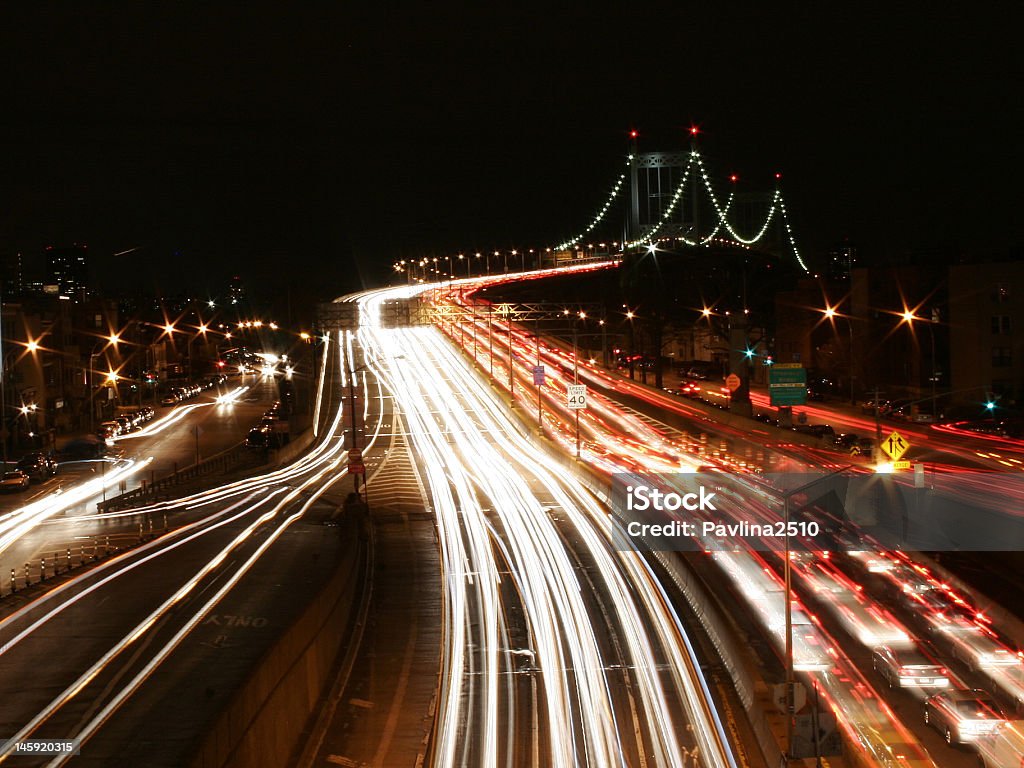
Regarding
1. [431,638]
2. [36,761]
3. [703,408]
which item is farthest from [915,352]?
[36,761]

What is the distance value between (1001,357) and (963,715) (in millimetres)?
33219

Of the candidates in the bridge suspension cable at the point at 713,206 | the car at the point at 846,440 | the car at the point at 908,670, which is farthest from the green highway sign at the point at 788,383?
the bridge suspension cable at the point at 713,206

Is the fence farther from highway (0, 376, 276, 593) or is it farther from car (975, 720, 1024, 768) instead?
car (975, 720, 1024, 768)

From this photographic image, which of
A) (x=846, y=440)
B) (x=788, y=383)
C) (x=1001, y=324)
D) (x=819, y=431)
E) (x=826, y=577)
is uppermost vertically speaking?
(x=1001, y=324)

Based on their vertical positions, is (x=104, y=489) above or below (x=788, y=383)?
below

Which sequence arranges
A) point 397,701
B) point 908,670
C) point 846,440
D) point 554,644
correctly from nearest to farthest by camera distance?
point 908,670 → point 397,701 → point 554,644 → point 846,440

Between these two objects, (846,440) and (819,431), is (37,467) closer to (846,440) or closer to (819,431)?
(819,431)

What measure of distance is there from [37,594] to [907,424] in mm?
27872

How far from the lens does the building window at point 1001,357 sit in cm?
4181

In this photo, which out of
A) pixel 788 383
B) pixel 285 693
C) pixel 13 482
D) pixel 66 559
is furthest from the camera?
pixel 13 482

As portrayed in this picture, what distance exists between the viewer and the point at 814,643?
1568 cm

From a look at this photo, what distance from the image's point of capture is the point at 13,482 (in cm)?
3272

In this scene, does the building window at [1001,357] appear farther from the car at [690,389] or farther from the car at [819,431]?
the car at [690,389]

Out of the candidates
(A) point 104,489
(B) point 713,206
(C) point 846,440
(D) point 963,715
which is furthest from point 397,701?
(B) point 713,206
